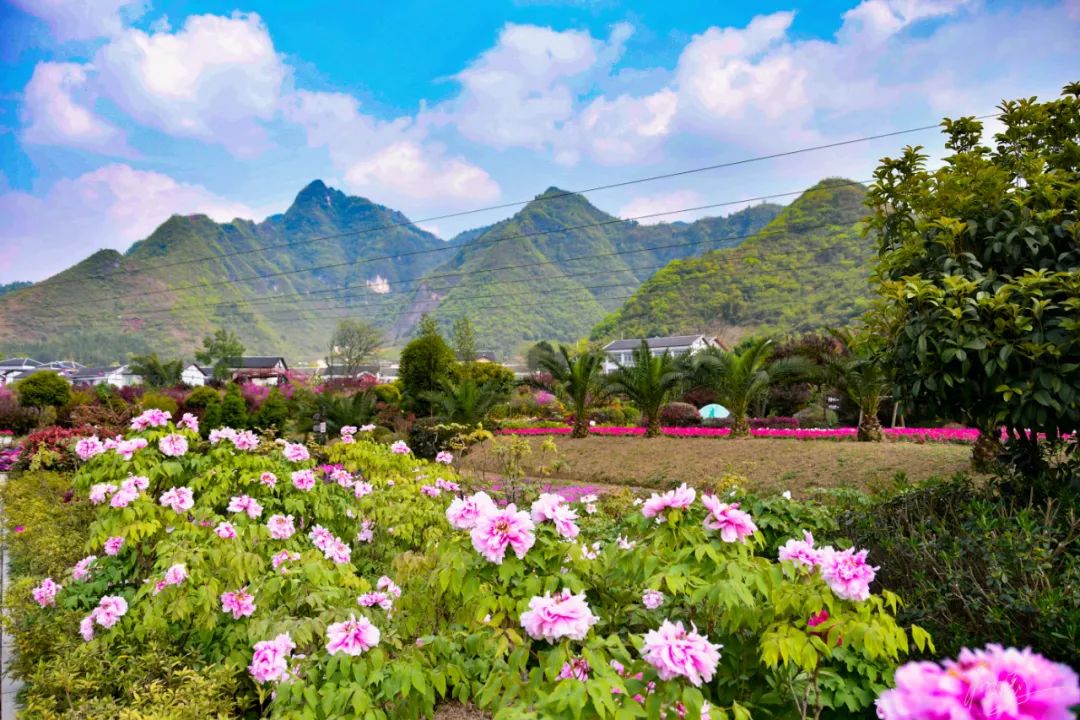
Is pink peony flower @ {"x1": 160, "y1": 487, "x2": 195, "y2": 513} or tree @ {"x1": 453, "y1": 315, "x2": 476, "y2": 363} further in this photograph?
tree @ {"x1": 453, "y1": 315, "x2": 476, "y2": 363}

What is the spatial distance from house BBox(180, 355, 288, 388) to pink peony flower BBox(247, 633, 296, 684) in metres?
29.7

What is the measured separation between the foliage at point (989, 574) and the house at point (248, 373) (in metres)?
30.2

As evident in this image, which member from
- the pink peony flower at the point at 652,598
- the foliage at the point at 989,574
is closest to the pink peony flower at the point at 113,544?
the pink peony flower at the point at 652,598

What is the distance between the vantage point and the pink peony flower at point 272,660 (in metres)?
2.38

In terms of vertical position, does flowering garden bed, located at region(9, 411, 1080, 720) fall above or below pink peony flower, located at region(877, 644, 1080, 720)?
below

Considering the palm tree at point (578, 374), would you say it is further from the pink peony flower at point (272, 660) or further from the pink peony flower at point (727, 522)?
the pink peony flower at point (727, 522)

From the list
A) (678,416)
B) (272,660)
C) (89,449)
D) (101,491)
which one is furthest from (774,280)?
(272,660)

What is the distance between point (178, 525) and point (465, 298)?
98808mm

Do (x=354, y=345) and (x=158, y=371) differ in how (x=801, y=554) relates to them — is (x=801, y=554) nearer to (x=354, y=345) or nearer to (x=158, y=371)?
(x=158, y=371)

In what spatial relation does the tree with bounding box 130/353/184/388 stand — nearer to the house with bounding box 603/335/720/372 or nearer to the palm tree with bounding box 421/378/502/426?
the house with bounding box 603/335/720/372

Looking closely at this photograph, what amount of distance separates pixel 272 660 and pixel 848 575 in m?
2.05

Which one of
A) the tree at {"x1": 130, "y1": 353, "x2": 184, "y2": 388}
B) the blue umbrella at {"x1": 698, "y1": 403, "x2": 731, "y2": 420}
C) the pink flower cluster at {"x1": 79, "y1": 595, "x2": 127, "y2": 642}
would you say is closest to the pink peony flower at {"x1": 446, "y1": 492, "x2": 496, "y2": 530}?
the pink flower cluster at {"x1": 79, "y1": 595, "x2": 127, "y2": 642}

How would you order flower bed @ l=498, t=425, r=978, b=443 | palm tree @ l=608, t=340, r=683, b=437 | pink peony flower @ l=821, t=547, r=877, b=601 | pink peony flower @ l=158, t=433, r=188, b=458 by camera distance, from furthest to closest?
palm tree @ l=608, t=340, r=683, b=437 < flower bed @ l=498, t=425, r=978, b=443 < pink peony flower @ l=158, t=433, r=188, b=458 < pink peony flower @ l=821, t=547, r=877, b=601

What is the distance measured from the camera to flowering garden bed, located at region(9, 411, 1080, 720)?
5.29ft
